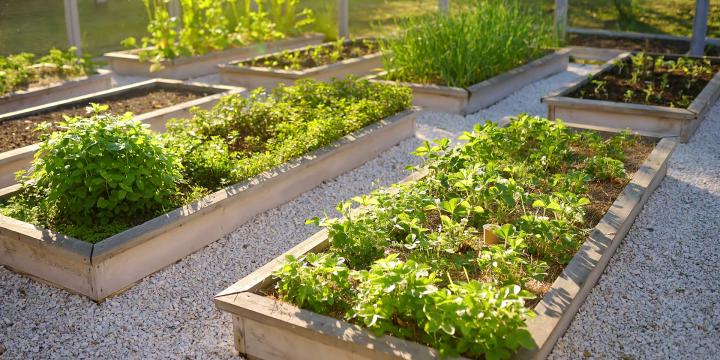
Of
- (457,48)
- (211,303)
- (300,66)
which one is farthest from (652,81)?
(211,303)

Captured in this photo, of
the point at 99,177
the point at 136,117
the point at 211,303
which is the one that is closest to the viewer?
the point at 211,303

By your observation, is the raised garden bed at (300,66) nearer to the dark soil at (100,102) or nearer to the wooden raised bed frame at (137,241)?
the dark soil at (100,102)

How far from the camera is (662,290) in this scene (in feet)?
11.2

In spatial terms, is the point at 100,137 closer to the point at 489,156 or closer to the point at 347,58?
the point at 489,156

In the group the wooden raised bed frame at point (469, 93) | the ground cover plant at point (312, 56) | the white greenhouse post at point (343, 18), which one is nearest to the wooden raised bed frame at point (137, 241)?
the wooden raised bed frame at point (469, 93)

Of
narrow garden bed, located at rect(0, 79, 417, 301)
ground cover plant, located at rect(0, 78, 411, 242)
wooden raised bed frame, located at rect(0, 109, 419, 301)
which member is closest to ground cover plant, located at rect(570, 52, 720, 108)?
ground cover plant, located at rect(0, 78, 411, 242)

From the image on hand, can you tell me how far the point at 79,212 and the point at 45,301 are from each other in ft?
1.60

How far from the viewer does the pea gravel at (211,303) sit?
3029mm

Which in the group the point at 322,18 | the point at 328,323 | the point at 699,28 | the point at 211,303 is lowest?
the point at 211,303

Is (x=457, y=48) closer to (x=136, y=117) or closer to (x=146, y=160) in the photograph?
A: (x=136, y=117)

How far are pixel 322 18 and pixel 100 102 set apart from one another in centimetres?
458

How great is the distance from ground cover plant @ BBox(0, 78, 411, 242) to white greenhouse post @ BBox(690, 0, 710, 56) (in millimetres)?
5484

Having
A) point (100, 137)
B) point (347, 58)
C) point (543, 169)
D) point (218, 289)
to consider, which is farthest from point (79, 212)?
point (347, 58)

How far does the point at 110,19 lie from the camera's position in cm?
832
